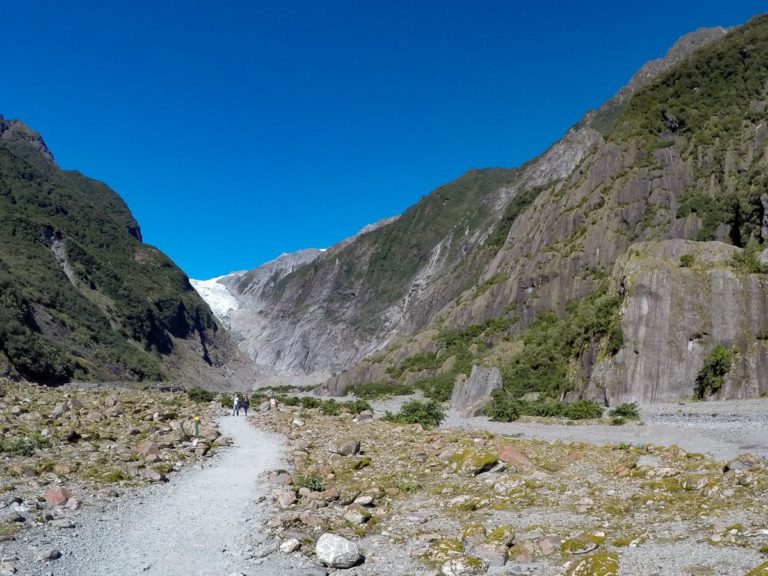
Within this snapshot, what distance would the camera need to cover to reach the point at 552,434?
22594 mm

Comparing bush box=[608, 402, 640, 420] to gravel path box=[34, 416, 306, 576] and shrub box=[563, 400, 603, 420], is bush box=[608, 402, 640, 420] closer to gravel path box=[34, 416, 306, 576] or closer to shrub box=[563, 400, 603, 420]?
shrub box=[563, 400, 603, 420]

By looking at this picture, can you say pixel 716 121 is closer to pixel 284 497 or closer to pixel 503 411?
pixel 503 411

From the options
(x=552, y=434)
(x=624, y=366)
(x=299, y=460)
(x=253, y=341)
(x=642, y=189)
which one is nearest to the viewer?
(x=299, y=460)

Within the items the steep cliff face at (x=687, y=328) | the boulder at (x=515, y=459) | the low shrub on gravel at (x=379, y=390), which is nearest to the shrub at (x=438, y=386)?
the low shrub on gravel at (x=379, y=390)

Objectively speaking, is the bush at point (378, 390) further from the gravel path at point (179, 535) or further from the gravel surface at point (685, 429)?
the gravel path at point (179, 535)

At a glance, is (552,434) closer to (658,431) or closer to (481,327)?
(658,431)

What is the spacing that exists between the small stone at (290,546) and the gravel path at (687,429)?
1177 cm

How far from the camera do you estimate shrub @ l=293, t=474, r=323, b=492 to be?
40.5 feet

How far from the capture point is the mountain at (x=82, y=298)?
2768 inches

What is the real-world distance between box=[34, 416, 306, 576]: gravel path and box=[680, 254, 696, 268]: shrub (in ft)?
98.2

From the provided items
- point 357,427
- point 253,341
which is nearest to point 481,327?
point 357,427

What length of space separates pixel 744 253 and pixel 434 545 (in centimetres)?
3335

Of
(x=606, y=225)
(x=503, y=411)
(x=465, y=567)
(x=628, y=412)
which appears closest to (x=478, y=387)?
(x=503, y=411)

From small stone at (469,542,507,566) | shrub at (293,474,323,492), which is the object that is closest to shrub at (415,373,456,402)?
shrub at (293,474,323,492)
